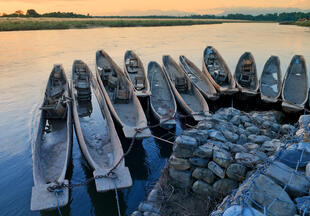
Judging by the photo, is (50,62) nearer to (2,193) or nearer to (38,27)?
(2,193)

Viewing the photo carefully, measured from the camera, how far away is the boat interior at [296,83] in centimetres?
1270

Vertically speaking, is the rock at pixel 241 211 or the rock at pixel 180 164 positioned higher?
the rock at pixel 241 211

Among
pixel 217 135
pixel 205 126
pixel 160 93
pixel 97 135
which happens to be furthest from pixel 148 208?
pixel 160 93

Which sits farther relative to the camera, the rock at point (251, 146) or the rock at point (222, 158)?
the rock at point (251, 146)

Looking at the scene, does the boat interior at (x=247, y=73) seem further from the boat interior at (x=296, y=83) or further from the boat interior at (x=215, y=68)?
the boat interior at (x=296, y=83)

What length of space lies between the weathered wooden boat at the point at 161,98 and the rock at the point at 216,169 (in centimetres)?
388

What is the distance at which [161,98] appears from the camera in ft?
42.3

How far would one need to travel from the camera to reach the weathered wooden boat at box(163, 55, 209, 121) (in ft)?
36.9

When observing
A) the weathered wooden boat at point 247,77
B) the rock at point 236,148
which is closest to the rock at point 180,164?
the rock at point 236,148

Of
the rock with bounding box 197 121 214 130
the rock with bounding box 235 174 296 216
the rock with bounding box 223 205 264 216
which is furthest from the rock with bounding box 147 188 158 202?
the rock with bounding box 223 205 264 216

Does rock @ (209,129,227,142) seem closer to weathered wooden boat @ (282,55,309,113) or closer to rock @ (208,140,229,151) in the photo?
rock @ (208,140,229,151)

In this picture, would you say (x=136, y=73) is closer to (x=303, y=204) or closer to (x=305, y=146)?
(x=305, y=146)

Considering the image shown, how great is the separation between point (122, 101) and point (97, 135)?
3.02 meters

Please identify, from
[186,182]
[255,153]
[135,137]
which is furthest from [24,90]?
[255,153]
